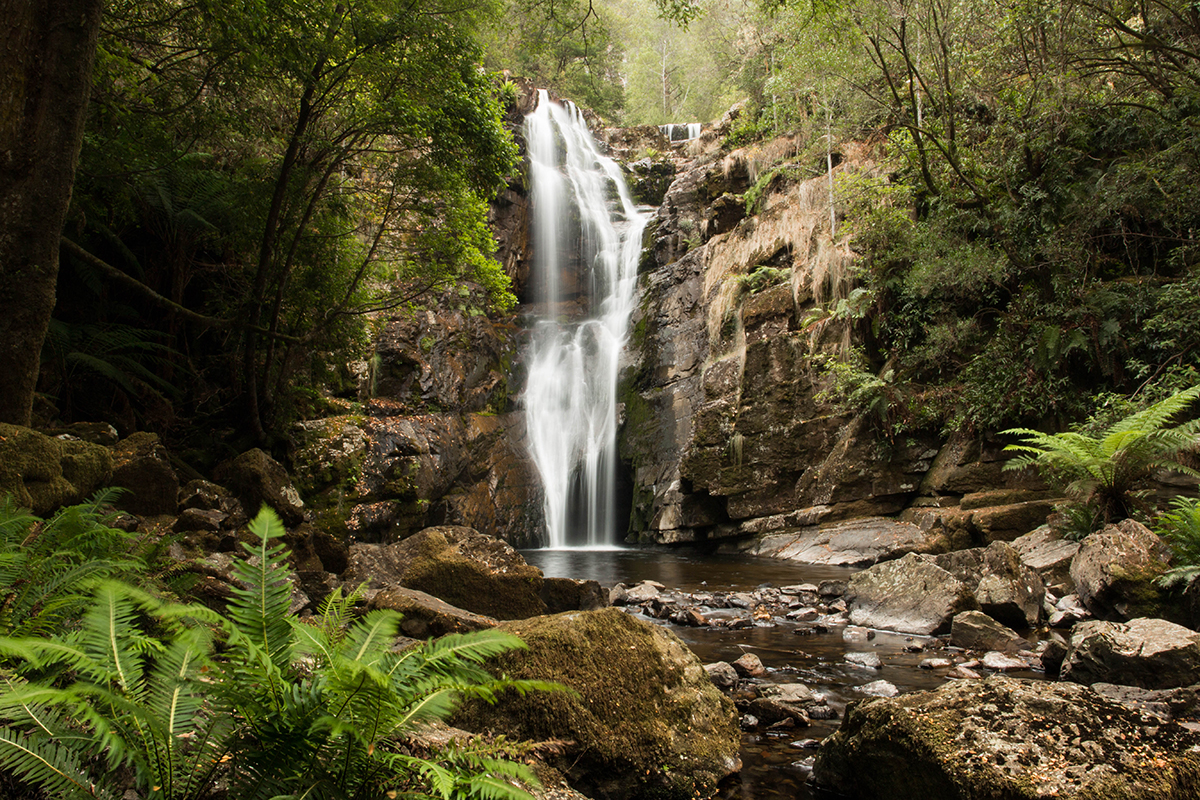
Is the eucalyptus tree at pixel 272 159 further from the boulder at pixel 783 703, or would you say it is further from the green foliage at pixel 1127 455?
the green foliage at pixel 1127 455

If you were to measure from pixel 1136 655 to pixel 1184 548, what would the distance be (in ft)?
6.49

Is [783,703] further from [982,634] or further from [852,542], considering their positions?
[852,542]

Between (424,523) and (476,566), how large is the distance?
308 inches

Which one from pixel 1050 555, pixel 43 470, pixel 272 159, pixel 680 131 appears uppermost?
pixel 680 131

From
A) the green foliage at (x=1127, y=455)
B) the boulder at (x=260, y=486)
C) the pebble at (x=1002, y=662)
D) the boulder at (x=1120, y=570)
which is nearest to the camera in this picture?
the pebble at (x=1002, y=662)

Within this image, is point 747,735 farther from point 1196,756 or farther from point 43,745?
point 43,745

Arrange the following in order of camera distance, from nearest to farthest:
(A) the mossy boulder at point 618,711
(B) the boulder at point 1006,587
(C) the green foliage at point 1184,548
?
(A) the mossy boulder at point 618,711
(C) the green foliage at point 1184,548
(B) the boulder at point 1006,587

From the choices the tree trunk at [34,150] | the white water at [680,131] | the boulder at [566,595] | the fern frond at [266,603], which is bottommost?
the boulder at [566,595]

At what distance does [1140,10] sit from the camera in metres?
9.45

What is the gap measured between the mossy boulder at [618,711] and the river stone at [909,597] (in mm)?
3769

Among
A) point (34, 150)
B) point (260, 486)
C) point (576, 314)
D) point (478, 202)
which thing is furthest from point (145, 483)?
point (576, 314)

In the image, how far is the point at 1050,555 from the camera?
23.8ft

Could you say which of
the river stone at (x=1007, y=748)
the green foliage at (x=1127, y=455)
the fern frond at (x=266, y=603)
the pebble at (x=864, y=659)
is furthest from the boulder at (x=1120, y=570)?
the fern frond at (x=266, y=603)

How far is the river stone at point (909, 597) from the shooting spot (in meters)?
6.12
